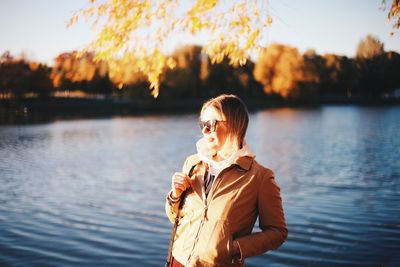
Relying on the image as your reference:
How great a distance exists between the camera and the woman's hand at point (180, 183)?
2.68m

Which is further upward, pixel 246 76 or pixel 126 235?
pixel 246 76

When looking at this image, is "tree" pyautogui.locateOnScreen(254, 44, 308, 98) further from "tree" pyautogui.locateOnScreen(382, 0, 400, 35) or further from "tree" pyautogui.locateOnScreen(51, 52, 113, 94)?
"tree" pyautogui.locateOnScreen(382, 0, 400, 35)

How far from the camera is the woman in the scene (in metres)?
2.60

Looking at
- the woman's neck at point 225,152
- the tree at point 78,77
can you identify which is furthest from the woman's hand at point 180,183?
the tree at point 78,77

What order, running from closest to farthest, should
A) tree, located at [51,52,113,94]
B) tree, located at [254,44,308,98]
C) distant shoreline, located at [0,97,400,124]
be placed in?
distant shoreline, located at [0,97,400,124] → tree, located at [254,44,308,98] → tree, located at [51,52,113,94]

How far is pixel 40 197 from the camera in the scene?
42.5 ft

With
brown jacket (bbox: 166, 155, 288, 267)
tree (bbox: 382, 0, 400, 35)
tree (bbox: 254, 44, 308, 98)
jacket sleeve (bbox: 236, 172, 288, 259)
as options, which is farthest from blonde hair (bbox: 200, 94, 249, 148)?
tree (bbox: 254, 44, 308, 98)

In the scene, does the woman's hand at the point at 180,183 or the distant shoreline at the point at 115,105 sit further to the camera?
the distant shoreline at the point at 115,105

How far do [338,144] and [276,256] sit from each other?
63.4 ft

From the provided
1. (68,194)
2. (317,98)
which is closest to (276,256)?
(68,194)

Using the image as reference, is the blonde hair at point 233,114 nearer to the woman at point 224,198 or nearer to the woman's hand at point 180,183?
the woman at point 224,198

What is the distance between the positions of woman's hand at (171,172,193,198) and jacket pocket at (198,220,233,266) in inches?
10.9

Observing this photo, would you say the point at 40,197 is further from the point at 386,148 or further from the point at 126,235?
the point at 386,148

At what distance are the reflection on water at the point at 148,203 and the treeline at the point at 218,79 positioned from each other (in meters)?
51.7
